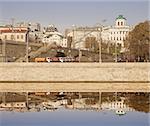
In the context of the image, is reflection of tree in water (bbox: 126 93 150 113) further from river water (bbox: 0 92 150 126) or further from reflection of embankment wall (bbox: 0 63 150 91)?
reflection of embankment wall (bbox: 0 63 150 91)

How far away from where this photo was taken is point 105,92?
1160 inches

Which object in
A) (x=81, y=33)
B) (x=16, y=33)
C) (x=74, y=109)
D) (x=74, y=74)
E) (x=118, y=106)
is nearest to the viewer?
(x=74, y=109)

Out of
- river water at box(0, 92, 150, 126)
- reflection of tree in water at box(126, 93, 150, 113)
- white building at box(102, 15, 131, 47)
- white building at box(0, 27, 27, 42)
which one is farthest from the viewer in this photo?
white building at box(102, 15, 131, 47)

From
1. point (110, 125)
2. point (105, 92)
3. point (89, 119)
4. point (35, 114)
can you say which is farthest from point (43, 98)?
point (110, 125)

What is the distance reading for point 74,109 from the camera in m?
21.4

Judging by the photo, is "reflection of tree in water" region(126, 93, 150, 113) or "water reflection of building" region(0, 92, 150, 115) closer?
"reflection of tree in water" region(126, 93, 150, 113)

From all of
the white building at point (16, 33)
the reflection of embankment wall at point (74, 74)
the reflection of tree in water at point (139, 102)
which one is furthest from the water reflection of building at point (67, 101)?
the white building at point (16, 33)

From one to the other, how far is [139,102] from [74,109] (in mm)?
4045

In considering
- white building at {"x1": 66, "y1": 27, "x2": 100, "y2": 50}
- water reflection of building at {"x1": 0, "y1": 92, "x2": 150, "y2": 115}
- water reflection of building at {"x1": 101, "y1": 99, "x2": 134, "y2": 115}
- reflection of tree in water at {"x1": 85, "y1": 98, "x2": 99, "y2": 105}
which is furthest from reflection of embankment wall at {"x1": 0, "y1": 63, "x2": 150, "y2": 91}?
white building at {"x1": 66, "y1": 27, "x2": 100, "y2": 50}

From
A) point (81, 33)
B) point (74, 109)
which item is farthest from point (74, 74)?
point (81, 33)

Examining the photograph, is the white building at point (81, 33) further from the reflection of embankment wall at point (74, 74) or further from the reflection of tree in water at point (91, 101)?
the reflection of tree in water at point (91, 101)

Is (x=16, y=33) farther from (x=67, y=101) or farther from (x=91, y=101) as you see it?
(x=91, y=101)

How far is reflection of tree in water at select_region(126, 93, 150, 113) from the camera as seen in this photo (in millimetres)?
21578

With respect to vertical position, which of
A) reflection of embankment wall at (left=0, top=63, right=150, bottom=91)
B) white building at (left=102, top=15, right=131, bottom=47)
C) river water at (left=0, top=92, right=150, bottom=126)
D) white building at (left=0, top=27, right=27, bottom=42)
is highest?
white building at (left=102, top=15, right=131, bottom=47)
